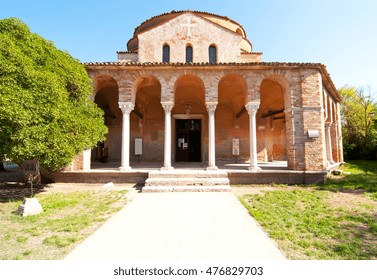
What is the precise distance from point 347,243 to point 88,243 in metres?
5.00

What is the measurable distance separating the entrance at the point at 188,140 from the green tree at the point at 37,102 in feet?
28.3

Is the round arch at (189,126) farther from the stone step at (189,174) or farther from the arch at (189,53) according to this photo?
the stone step at (189,174)

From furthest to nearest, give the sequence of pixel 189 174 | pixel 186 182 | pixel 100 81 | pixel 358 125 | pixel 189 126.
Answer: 1. pixel 358 125
2. pixel 189 126
3. pixel 100 81
4. pixel 189 174
5. pixel 186 182

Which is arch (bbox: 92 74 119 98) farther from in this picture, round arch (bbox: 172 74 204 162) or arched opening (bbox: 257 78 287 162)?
arched opening (bbox: 257 78 287 162)

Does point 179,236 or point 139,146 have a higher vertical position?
point 139,146

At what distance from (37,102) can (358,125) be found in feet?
89.6

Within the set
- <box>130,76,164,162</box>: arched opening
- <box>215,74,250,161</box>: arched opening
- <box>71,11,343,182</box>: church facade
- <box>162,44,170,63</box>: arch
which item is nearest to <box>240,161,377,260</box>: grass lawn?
<box>71,11,343,182</box>: church facade

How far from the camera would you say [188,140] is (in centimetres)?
1598

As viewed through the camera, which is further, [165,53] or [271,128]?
[271,128]

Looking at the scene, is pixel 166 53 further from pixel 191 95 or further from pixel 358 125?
pixel 358 125

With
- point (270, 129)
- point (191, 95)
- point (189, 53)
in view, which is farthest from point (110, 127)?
point (270, 129)

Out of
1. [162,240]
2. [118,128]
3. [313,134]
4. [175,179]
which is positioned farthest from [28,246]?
[118,128]

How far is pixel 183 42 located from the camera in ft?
47.2

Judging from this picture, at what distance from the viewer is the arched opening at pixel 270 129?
49.0ft
